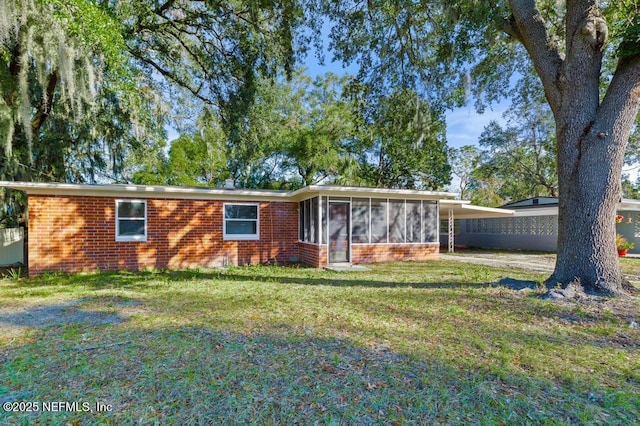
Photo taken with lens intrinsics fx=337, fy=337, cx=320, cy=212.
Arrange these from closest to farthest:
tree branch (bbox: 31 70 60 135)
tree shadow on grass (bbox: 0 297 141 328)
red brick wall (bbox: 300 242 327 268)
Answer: tree shadow on grass (bbox: 0 297 141 328)
tree branch (bbox: 31 70 60 135)
red brick wall (bbox: 300 242 327 268)

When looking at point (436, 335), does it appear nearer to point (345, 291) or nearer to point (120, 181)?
point (345, 291)

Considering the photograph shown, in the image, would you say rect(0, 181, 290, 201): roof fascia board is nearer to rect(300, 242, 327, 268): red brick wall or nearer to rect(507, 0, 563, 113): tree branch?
rect(300, 242, 327, 268): red brick wall

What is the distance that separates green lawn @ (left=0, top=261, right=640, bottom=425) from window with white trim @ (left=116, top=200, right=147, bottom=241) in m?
3.35

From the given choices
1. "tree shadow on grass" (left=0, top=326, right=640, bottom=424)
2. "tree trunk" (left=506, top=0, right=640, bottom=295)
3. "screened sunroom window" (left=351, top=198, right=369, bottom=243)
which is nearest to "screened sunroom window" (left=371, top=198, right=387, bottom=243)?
"screened sunroom window" (left=351, top=198, right=369, bottom=243)

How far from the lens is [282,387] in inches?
110

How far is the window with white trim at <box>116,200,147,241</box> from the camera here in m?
9.38

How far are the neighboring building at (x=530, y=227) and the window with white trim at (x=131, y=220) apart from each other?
16811 mm

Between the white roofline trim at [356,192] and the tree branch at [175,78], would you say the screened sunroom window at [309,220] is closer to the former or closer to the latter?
the white roofline trim at [356,192]

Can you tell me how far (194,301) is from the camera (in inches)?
227

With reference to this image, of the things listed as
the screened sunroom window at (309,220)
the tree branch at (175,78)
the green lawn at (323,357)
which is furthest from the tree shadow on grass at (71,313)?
the tree branch at (175,78)

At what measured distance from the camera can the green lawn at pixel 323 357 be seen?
2.49m

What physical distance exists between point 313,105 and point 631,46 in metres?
17.1

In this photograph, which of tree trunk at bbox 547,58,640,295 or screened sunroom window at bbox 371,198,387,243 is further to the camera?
screened sunroom window at bbox 371,198,387,243

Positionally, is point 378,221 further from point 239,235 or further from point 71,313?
point 71,313
